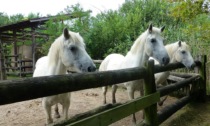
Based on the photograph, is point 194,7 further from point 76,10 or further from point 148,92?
point 76,10

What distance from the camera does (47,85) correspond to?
1.43 meters

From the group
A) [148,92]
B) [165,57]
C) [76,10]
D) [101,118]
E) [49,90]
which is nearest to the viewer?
[49,90]

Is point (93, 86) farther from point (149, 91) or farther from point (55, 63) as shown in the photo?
point (55, 63)

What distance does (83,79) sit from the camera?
1780 millimetres

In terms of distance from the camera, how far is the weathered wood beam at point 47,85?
47.8 inches

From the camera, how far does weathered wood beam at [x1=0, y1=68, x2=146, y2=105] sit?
1.21 meters

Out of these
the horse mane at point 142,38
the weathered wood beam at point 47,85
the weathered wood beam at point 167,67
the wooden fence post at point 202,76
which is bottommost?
the wooden fence post at point 202,76

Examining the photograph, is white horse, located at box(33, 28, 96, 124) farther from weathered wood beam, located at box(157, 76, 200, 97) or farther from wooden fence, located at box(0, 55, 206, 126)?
A: weathered wood beam, located at box(157, 76, 200, 97)

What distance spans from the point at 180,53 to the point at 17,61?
10442 mm

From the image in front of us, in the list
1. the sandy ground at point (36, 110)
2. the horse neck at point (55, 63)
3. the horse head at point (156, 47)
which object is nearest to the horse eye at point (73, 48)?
the horse neck at point (55, 63)

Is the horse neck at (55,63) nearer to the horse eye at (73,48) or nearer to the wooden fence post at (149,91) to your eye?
the horse eye at (73,48)

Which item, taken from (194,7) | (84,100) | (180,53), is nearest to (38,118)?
(84,100)

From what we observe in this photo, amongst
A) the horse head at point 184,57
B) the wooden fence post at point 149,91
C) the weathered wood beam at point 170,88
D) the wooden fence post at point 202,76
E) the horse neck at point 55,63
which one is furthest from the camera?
the wooden fence post at point 202,76

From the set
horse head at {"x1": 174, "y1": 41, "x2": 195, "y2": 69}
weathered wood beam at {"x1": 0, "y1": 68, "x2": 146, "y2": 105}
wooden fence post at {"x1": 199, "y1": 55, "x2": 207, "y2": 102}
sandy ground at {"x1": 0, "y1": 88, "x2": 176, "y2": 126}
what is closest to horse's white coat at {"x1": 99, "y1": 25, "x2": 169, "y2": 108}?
sandy ground at {"x1": 0, "y1": 88, "x2": 176, "y2": 126}
